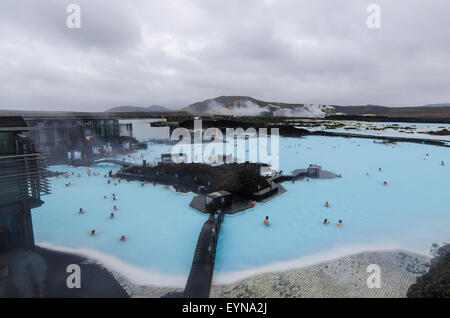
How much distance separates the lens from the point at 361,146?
40656 mm

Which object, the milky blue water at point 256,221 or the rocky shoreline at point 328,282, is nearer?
the rocky shoreline at point 328,282

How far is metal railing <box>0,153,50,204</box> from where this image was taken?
7469 millimetres

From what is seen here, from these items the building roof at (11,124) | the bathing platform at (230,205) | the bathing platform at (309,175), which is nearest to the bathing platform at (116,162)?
the bathing platform at (230,205)

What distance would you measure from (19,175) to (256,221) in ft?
35.6

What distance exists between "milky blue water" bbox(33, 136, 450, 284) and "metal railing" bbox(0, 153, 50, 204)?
420 cm

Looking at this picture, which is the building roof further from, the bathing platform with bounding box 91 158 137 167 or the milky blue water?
the bathing platform with bounding box 91 158 137 167

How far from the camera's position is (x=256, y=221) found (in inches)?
526

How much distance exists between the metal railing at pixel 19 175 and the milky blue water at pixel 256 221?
4.20 metres

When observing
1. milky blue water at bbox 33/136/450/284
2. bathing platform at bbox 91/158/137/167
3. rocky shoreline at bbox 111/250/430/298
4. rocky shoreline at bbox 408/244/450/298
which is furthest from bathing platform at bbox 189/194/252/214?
bathing platform at bbox 91/158/137/167

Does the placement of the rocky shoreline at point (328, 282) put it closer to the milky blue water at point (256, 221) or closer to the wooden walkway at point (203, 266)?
the wooden walkway at point (203, 266)

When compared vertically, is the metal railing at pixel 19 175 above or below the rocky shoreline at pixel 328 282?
above

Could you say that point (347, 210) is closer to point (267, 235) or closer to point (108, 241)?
point (267, 235)

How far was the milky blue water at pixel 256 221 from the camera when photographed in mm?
10688
